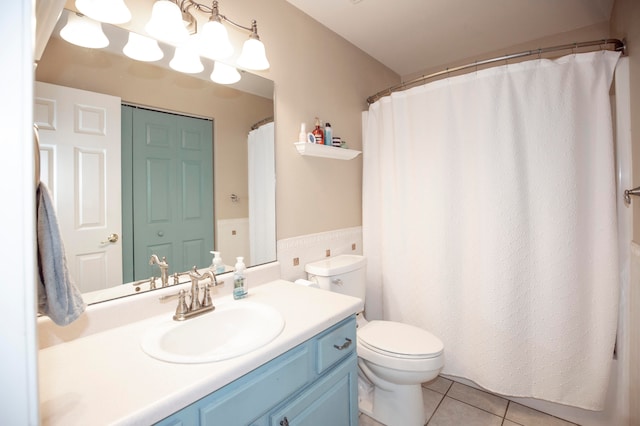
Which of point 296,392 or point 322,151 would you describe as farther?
point 322,151

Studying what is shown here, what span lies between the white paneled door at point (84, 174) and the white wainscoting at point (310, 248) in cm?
82

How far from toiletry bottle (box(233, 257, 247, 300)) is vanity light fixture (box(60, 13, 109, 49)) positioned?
3.22ft

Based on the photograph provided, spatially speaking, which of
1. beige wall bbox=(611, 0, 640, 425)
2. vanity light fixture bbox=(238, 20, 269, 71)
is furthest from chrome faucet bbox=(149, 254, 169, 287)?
beige wall bbox=(611, 0, 640, 425)

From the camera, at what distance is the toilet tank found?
170 cm

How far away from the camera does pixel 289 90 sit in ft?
5.70

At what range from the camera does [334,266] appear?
1734 millimetres

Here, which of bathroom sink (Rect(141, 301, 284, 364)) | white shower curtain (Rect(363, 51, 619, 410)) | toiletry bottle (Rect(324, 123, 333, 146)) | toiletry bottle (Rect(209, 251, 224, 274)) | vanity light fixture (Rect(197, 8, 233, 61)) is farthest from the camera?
toiletry bottle (Rect(324, 123, 333, 146))

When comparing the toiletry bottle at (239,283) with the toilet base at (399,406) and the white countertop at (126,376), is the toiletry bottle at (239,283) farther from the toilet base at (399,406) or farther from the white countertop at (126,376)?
the toilet base at (399,406)

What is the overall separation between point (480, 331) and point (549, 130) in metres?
1.16

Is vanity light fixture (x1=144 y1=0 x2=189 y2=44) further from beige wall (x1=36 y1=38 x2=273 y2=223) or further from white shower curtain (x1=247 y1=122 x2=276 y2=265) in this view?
white shower curtain (x1=247 y1=122 x2=276 y2=265)

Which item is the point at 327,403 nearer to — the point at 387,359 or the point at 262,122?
the point at 387,359

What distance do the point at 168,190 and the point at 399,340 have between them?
4.35 ft

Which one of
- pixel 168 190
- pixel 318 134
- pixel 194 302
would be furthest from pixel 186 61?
pixel 194 302

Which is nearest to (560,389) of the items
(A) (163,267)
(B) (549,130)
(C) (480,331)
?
(C) (480,331)
